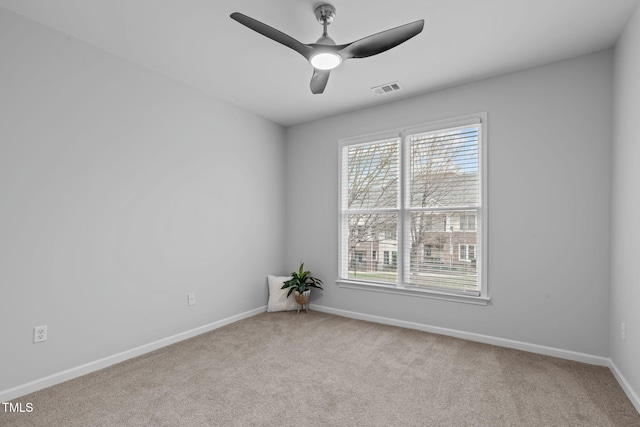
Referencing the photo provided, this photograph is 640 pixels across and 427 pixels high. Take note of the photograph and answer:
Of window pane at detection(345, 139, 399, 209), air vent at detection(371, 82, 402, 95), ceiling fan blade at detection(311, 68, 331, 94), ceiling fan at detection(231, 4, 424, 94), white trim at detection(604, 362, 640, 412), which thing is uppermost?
air vent at detection(371, 82, 402, 95)

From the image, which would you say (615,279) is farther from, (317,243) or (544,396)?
(317,243)

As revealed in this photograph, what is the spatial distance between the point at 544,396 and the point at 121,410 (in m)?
2.83

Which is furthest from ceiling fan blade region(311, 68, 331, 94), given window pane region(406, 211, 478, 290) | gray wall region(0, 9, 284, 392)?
window pane region(406, 211, 478, 290)

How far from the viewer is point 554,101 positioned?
2975 millimetres

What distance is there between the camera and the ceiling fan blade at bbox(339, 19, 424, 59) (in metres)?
2.03

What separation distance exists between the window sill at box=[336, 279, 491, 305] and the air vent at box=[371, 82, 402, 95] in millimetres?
2217

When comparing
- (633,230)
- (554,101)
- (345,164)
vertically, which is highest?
(554,101)

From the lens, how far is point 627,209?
2.36 meters

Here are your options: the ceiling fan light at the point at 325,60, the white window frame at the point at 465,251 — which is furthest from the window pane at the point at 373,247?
the ceiling fan light at the point at 325,60

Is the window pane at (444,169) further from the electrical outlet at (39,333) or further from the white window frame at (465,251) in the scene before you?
the electrical outlet at (39,333)

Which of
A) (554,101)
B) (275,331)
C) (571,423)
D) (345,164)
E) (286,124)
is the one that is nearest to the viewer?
(571,423)

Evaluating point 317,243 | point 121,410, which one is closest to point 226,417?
point 121,410

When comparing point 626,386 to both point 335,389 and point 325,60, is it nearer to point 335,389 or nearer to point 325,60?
point 335,389

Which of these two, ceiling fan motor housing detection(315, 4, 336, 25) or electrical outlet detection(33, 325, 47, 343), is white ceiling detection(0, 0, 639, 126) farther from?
electrical outlet detection(33, 325, 47, 343)
